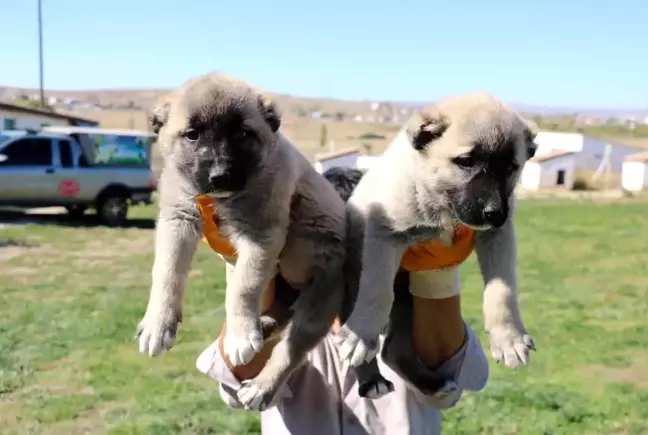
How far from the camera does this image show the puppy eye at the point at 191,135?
239cm

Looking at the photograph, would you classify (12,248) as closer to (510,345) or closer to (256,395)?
(256,395)

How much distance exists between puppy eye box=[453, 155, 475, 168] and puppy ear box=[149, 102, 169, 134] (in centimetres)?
93

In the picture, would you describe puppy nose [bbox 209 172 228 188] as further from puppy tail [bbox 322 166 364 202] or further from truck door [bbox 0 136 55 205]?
truck door [bbox 0 136 55 205]

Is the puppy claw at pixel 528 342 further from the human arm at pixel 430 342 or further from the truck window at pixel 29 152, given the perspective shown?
the truck window at pixel 29 152

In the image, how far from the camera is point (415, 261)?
2734mm

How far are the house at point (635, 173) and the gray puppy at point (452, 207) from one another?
2995 cm

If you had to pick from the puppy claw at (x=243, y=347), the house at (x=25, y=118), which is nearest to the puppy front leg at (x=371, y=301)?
the puppy claw at (x=243, y=347)

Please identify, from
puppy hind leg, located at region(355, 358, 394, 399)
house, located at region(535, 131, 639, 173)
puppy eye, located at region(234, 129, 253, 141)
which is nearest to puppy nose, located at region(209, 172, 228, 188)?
puppy eye, located at region(234, 129, 253, 141)

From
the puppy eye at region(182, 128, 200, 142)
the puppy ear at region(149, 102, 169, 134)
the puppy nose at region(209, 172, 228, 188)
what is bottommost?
the puppy nose at region(209, 172, 228, 188)

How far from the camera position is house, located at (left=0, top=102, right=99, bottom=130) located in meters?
31.1

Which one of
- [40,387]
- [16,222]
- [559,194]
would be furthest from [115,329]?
[559,194]

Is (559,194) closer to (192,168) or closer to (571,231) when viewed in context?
(571,231)

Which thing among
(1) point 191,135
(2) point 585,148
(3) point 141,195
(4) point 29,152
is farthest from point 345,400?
(2) point 585,148

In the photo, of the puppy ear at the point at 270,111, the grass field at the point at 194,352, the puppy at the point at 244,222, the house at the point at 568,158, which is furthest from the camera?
the house at the point at 568,158
